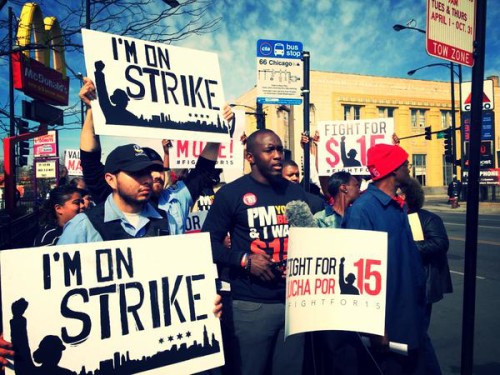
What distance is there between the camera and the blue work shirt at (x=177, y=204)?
2.91 m

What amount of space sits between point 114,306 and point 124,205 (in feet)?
2.25

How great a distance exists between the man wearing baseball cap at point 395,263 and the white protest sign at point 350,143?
265 cm

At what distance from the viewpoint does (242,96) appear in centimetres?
4638

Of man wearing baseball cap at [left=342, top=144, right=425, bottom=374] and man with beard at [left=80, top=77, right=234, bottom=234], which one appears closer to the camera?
man wearing baseball cap at [left=342, top=144, right=425, bottom=374]

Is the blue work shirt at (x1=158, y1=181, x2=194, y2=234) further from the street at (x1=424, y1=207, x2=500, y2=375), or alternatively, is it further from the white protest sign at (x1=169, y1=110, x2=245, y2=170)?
the street at (x1=424, y1=207, x2=500, y2=375)

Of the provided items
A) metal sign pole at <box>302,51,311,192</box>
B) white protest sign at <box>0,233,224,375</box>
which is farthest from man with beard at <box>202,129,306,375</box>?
metal sign pole at <box>302,51,311,192</box>

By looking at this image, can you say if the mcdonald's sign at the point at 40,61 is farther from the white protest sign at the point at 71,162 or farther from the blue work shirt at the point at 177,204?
the white protest sign at the point at 71,162

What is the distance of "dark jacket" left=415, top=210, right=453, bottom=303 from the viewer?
348cm

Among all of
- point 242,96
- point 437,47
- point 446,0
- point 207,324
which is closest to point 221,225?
point 207,324

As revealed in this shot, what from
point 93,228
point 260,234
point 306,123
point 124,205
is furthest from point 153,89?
point 306,123

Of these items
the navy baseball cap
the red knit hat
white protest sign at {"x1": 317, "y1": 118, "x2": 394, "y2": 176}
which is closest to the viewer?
the navy baseball cap

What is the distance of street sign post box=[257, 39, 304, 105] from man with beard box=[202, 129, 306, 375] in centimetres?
194

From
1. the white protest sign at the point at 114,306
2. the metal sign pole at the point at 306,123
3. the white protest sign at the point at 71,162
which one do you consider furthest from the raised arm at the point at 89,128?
the white protest sign at the point at 71,162

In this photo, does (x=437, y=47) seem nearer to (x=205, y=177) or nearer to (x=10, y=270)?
(x=205, y=177)
